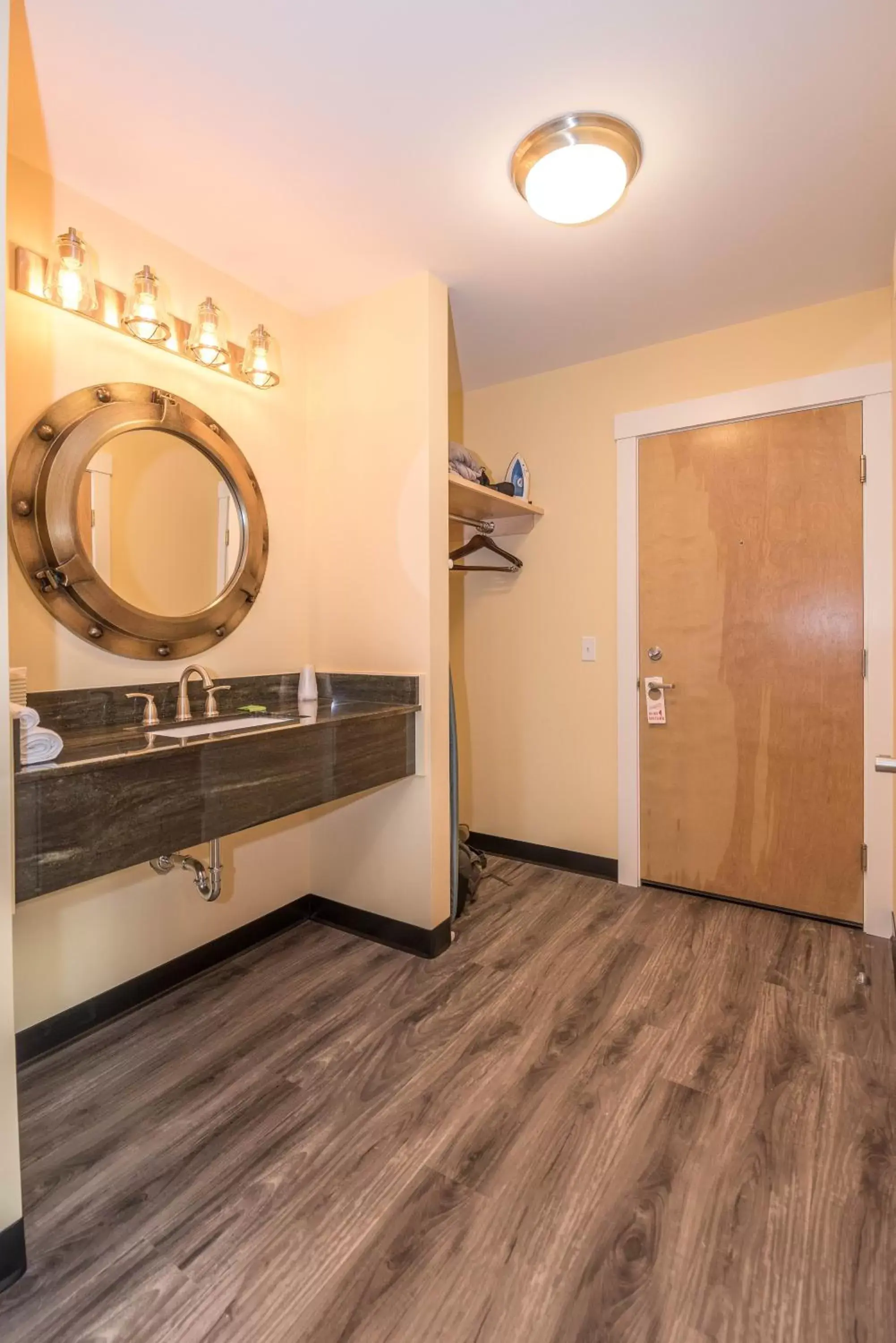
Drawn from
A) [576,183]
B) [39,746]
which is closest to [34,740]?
[39,746]

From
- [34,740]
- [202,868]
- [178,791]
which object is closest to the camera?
[34,740]

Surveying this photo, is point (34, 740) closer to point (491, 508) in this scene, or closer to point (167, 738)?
point (167, 738)

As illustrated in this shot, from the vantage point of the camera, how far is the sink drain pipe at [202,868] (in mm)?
1839

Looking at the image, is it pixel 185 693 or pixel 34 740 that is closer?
pixel 34 740

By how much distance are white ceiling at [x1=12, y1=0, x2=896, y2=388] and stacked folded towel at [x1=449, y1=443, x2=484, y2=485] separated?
534 millimetres

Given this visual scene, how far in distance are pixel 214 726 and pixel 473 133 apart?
5.63ft

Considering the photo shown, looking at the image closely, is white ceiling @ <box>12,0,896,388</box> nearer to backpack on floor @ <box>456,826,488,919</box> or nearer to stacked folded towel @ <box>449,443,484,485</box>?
stacked folded towel @ <box>449,443,484,485</box>

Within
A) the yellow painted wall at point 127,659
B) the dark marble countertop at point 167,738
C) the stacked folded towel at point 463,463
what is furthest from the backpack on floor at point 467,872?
the stacked folded towel at point 463,463

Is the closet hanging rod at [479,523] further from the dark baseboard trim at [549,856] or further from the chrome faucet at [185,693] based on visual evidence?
the dark baseboard trim at [549,856]

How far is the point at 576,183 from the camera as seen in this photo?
5.32 ft

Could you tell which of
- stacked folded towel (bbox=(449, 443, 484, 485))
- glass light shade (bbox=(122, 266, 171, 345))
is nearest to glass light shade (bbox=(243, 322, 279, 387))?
glass light shade (bbox=(122, 266, 171, 345))

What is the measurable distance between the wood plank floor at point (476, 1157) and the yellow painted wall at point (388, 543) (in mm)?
395

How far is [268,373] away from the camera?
86.5 inches

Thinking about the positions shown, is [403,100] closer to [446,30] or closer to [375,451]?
[446,30]
